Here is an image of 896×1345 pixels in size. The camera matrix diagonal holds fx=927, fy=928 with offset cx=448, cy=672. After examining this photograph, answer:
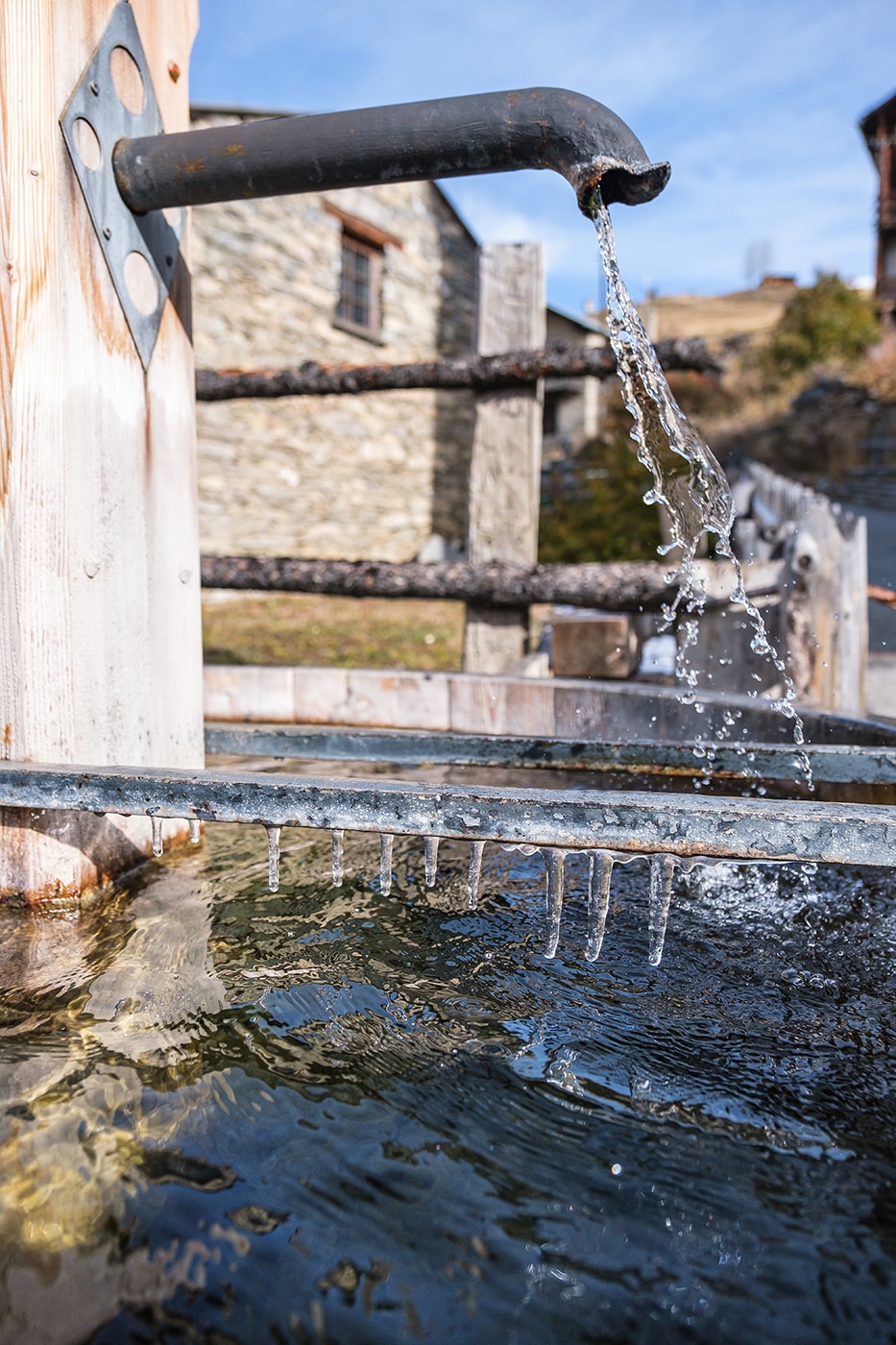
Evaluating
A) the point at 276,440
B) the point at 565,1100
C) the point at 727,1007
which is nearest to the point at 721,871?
the point at 727,1007

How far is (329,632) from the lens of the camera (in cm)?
800

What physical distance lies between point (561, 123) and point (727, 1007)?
1.45 m

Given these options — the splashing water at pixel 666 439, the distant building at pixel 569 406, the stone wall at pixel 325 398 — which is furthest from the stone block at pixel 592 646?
the distant building at pixel 569 406

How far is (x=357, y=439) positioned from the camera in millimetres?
12016

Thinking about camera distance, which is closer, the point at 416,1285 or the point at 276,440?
the point at 416,1285

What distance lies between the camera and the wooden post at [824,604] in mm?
3371

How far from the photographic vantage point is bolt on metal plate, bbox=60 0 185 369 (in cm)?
177

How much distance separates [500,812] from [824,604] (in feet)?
8.04

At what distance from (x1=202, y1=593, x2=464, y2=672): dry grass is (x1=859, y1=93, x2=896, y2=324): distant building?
71.5 ft

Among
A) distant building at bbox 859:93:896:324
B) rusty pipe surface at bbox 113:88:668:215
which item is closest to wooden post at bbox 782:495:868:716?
rusty pipe surface at bbox 113:88:668:215

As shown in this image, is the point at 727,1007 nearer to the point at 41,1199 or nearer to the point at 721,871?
the point at 721,871

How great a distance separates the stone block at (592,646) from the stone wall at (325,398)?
6.41 metres

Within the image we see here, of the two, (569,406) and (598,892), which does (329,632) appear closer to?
(598,892)

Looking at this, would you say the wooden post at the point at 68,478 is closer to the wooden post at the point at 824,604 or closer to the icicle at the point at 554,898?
the icicle at the point at 554,898
